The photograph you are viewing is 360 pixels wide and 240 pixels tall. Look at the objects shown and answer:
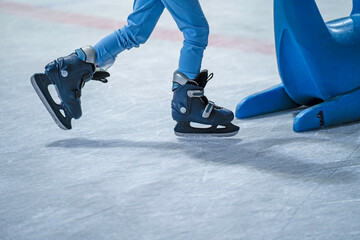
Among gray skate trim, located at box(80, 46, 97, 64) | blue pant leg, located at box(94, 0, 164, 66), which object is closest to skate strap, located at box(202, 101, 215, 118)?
blue pant leg, located at box(94, 0, 164, 66)

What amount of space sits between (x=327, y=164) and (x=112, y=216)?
0.82m

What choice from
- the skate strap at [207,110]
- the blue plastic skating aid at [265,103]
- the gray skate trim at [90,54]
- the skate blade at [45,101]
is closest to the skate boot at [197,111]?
the skate strap at [207,110]

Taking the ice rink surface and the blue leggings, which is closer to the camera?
the ice rink surface

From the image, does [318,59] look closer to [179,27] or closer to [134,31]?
[179,27]

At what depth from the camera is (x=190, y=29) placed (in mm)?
2422

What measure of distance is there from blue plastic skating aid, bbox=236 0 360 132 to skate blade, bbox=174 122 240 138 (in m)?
0.27

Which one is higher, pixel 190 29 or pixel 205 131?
pixel 190 29

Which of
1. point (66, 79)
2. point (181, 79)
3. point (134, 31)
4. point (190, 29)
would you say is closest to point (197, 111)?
point (181, 79)

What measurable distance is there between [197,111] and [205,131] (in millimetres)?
91

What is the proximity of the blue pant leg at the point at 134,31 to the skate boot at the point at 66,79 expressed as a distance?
0.06 metres

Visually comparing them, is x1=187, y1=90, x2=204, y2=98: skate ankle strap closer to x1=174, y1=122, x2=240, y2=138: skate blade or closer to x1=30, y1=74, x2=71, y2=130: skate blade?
x1=174, y1=122, x2=240, y2=138: skate blade

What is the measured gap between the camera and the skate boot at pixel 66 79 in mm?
2553

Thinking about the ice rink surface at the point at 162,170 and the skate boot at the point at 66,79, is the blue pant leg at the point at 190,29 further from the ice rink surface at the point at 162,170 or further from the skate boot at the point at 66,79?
the skate boot at the point at 66,79

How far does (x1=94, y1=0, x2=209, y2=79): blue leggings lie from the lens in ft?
7.91
